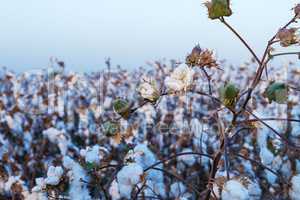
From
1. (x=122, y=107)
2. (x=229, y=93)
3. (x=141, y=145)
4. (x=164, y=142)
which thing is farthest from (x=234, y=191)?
(x=164, y=142)

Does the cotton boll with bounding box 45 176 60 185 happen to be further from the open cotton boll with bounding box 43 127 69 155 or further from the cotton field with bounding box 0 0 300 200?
the open cotton boll with bounding box 43 127 69 155

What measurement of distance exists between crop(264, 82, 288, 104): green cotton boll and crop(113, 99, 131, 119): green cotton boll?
0.27 metres

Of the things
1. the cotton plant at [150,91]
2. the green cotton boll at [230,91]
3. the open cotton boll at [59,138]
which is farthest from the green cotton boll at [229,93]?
the open cotton boll at [59,138]

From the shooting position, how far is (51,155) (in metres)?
3.82

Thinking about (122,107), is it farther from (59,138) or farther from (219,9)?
(59,138)


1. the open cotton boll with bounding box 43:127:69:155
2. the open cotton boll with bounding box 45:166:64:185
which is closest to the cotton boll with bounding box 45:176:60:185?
the open cotton boll with bounding box 45:166:64:185

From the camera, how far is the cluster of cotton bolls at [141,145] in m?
1.16

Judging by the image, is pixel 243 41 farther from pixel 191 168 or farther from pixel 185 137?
pixel 185 137

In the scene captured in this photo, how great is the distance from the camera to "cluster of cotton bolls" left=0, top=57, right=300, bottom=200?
116cm

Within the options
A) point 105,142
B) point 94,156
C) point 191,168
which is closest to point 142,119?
point 105,142

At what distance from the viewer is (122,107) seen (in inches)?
46.4

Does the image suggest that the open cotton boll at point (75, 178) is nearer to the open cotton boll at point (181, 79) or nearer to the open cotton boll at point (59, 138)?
the open cotton boll at point (181, 79)

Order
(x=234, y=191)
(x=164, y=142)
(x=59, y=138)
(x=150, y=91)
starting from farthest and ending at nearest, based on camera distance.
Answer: (x=164, y=142)
(x=59, y=138)
(x=150, y=91)
(x=234, y=191)

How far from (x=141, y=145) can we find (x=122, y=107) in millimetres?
626
